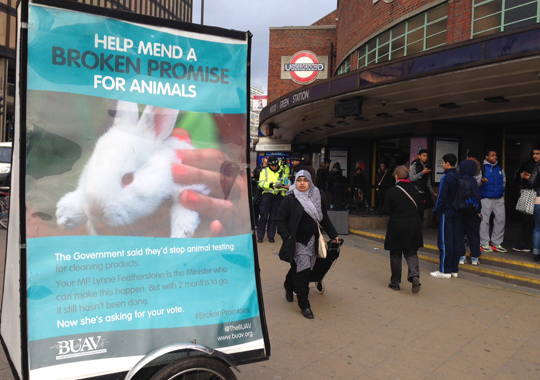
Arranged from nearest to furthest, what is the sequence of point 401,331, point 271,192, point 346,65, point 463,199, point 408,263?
point 401,331 → point 408,263 → point 463,199 → point 271,192 → point 346,65

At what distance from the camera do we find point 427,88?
8.59 meters

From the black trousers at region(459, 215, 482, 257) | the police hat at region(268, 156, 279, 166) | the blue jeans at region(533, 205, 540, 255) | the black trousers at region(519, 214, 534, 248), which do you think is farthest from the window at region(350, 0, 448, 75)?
the black trousers at region(459, 215, 482, 257)

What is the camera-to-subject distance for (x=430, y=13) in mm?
11469

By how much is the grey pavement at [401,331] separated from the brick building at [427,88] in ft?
11.3

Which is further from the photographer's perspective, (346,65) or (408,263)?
(346,65)

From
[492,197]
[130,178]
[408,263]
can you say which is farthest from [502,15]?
[130,178]

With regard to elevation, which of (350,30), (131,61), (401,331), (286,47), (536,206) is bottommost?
(401,331)

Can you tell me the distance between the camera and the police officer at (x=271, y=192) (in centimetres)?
859

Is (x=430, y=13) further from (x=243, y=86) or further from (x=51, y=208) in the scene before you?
(x=51, y=208)

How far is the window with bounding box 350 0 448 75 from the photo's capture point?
1120 cm

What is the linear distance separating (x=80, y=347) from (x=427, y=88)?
797 centimetres

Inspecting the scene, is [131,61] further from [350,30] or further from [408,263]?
[350,30]

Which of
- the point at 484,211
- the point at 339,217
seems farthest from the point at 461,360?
the point at 339,217

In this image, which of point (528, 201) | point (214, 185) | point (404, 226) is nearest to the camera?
point (214, 185)
